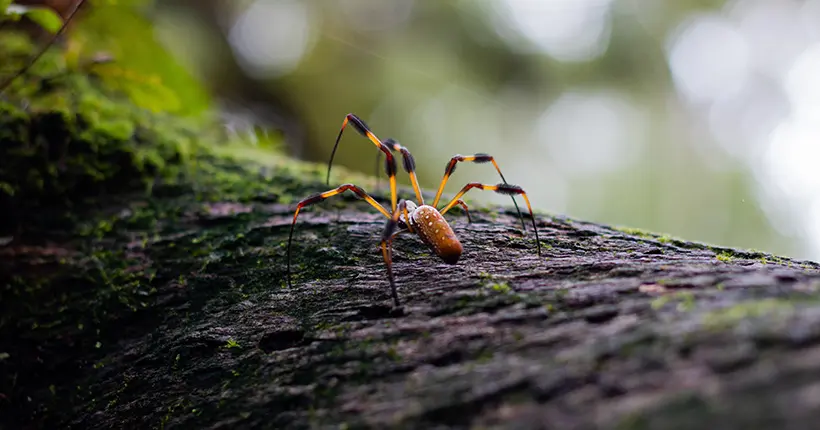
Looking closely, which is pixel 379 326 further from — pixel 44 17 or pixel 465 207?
pixel 44 17

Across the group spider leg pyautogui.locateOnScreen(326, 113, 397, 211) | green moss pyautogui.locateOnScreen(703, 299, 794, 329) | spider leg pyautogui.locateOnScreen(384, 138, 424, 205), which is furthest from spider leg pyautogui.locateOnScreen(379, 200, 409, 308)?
green moss pyautogui.locateOnScreen(703, 299, 794, 329)

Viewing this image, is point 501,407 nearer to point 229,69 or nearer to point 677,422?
point 677,422

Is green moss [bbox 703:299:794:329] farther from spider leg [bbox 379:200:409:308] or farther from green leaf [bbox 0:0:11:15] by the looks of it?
green leaf [bbox 0:0:11:15]

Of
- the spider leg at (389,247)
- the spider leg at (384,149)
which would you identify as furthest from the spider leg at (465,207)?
the spider leg at (389,247)

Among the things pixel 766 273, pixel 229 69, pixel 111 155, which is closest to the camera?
pixel 766 273

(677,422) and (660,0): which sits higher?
(660,0)

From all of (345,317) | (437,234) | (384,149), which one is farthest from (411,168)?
(345,317)

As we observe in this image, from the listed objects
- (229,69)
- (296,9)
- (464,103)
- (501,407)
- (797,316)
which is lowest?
(501,407)

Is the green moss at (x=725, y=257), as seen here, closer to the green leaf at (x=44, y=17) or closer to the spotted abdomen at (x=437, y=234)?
the spotted abdomen at (x=437, y=234)

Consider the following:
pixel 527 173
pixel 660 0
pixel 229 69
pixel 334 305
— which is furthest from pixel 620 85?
pixel 334 305
